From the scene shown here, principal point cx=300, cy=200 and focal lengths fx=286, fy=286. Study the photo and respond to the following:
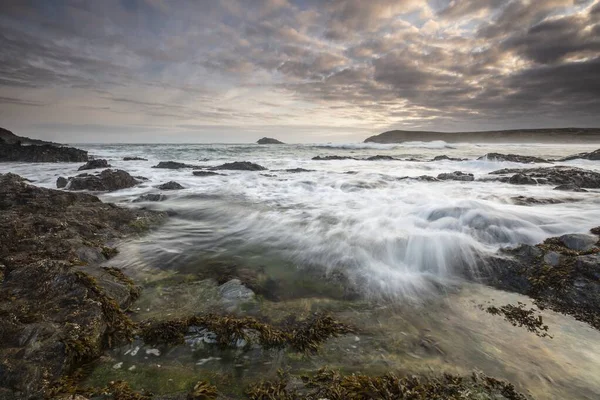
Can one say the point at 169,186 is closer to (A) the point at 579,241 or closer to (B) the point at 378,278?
(B) the point at 378,278

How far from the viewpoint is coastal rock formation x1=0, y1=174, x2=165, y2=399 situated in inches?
92.4

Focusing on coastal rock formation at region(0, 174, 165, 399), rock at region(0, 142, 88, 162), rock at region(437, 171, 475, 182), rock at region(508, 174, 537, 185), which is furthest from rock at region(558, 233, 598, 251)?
rock at region(0, 142, 88, 162)

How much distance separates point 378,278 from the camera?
462 centimetres

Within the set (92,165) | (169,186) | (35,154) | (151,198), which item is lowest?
(151,198)

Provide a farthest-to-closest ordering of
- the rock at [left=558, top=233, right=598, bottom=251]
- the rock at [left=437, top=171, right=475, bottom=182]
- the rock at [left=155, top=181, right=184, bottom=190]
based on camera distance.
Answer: the rock at [left=437, top=171, right=475, bottom=182] < the rock at [left=155, top=181, right=184, bottom=190] < the rock at [left=558, top=233, right=598, bottom=251]

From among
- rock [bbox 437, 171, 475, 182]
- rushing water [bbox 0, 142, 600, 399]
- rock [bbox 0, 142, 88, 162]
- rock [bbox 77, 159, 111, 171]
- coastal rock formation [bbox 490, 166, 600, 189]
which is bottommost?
rushing water [bbox 0, 142, 600, 399]

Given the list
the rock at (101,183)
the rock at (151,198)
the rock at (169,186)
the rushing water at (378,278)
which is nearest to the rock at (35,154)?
the rock at (101,183)

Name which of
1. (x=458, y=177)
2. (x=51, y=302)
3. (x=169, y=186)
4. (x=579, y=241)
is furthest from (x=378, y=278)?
(x=458, y=177)

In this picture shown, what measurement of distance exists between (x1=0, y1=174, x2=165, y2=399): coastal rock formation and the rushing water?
1.02 ft

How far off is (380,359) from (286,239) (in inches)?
154

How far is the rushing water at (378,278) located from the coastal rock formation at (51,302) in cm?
31

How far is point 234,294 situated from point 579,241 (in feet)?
18.7

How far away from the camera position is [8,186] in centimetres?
706

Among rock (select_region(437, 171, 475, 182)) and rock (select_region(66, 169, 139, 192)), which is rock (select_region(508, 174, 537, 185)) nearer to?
rock (select_region(437, 171, 475, 182))
